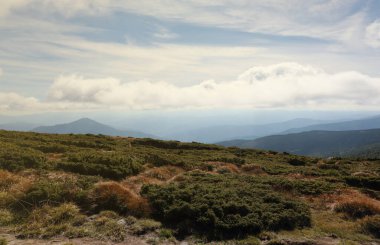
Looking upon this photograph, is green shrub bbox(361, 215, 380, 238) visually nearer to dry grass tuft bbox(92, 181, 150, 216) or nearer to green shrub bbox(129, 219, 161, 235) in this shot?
green shrub bbox(129, 219, 161, 235)

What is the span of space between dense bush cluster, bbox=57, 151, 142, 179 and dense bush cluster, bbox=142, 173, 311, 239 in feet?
17.6

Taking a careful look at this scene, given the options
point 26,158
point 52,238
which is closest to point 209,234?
point 52,238

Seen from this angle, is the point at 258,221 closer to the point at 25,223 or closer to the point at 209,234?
the point at 209,234

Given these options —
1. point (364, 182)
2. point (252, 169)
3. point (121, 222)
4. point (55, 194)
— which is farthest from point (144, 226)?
point (364, 182)

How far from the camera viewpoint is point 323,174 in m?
33.6

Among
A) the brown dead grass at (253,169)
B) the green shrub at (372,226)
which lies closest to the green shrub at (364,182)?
the brown dead grass at (253,169)

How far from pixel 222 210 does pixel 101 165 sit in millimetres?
11840

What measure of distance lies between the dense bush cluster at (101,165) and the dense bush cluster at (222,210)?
5.36m

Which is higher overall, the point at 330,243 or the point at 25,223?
the point at 25,223

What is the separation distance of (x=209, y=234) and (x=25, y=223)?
8131mm

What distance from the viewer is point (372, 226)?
1574 cm

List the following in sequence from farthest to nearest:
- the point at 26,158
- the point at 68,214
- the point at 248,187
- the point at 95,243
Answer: the point at 26,158 → the point at 248,187 → the point at 68,214 → the point at 95,243

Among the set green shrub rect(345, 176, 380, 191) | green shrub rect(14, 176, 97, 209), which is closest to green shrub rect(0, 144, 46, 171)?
green shrub rect(14, 176, 97, 209)

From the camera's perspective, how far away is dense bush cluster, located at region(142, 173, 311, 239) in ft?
47.2
